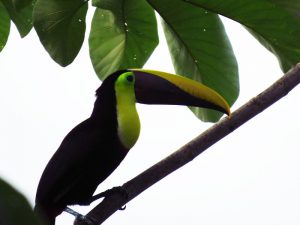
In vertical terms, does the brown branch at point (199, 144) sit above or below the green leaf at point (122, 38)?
below

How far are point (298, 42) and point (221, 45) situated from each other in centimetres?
38

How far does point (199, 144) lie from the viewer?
153 cm

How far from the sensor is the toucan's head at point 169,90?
1966mm

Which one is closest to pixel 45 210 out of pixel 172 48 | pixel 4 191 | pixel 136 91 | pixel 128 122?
pixel 128 122

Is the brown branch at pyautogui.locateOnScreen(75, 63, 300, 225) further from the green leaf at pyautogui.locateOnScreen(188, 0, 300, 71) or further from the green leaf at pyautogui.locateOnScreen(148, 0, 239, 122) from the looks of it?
the green leaf at pyautogui.locateOnScreen(148, 0, 239, 122)

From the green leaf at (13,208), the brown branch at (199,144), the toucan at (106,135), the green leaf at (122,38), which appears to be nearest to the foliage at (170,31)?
the green leaf at (122,38)

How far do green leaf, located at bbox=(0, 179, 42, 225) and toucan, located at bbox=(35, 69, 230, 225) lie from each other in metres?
1.68

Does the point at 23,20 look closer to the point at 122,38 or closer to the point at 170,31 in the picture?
the point at 122,38

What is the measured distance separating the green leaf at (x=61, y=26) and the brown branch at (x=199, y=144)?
720 mm

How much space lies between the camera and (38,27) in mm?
1926

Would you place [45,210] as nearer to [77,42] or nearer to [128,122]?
[128,122]

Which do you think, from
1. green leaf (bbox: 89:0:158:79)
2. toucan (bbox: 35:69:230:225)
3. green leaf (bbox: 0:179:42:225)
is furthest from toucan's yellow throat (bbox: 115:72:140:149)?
green leaf (bbox: 0:179:42:225)

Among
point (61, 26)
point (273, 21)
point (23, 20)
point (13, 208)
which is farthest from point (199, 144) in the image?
point (13, 208)

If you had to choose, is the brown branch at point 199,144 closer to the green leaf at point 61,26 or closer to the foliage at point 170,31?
the foliage at point 170,31
